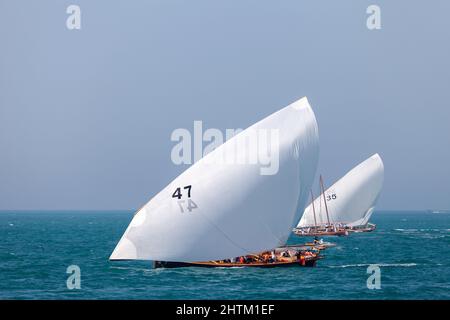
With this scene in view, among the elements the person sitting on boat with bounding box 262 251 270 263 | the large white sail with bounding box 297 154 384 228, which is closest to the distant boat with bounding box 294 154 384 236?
the large white sail with bounding box 297 154 384 228

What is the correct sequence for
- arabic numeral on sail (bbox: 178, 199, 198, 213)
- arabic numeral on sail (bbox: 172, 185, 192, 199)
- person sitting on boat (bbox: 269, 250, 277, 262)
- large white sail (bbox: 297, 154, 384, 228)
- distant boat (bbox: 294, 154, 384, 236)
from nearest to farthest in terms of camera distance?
arabic numeral on sail (bbox: 178, 199, 198, 213) → arabic numeral on sail (bbox: 172, 185, 192, 199) → person sitting on boat (bbox: 269, 250, 277, 262) → distant boat (bbox: 294, 154, 384, 236) → large white sail (bbox: 297, 154, 384, 228)

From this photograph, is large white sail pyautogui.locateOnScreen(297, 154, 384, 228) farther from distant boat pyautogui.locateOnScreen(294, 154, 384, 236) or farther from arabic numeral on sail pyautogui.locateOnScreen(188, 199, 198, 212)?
arabic numeral on sail pyautogui.locateOnScreen(188, 199, 198, 212)

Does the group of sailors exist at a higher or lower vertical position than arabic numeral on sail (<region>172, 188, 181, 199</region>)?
lower

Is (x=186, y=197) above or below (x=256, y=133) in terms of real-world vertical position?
below

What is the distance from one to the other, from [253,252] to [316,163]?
9.04m

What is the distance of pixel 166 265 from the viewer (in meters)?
59.7

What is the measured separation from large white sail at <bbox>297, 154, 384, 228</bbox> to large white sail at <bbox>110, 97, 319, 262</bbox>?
7950 centimetres

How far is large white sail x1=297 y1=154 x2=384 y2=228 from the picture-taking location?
138 metres

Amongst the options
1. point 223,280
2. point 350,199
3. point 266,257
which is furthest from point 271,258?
point 350,199

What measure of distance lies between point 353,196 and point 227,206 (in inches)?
3278

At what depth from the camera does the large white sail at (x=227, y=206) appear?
57156mm
